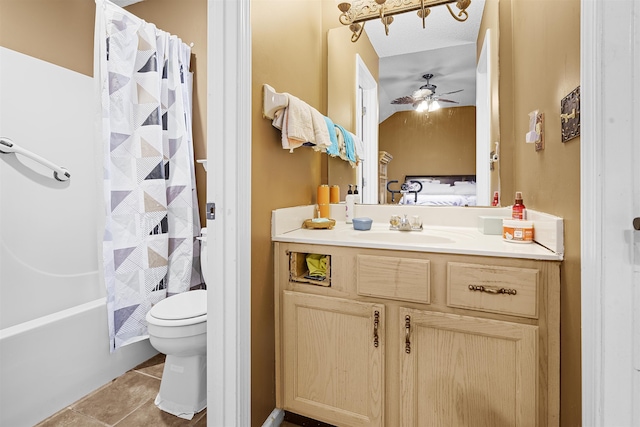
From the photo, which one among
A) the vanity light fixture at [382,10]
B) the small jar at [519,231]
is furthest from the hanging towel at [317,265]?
the vanity light fixture at [382,10]

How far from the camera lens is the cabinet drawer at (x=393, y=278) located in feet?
3.66

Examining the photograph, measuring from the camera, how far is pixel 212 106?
3.59 feet

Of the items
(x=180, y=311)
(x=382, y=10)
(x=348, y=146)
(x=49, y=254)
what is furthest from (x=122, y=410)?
(x=382, y=10)

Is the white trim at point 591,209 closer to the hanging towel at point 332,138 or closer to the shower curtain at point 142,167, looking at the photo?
the hanging towel at point 332,138

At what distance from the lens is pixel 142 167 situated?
1791mm

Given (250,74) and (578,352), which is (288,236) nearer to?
(250,74)

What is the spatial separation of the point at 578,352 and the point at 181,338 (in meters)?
1.48

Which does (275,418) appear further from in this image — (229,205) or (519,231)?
(519,231)

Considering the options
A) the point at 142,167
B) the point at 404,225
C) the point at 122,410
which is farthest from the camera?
the point at 142,167

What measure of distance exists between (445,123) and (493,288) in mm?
985

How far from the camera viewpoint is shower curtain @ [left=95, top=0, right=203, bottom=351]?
5.47ft

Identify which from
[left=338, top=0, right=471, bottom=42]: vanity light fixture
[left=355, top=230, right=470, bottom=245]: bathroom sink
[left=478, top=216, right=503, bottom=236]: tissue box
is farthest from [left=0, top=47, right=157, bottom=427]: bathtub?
[left=478, top=216, right=503, bottom=236]: tissue box

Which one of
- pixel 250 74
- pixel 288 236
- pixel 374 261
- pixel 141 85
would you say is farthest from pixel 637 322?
pixel 141 85

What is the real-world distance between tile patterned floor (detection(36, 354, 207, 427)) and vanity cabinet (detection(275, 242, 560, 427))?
0.56 metres
